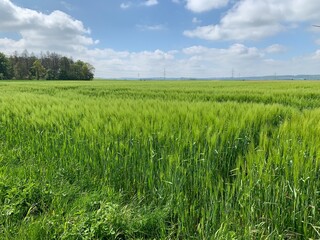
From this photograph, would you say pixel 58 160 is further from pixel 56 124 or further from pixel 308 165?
pixel 308 165

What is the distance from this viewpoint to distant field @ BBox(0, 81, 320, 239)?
2.12m

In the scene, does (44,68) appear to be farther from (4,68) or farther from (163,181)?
(163,181)

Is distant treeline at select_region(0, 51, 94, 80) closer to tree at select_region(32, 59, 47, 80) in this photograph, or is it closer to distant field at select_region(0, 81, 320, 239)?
tree at select_region(32, 59, 47, 80)

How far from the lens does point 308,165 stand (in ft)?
7.02

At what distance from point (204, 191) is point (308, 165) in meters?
0.93

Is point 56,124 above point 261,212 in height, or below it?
above

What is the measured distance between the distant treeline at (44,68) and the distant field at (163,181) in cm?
9594

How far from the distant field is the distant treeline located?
3777 inches

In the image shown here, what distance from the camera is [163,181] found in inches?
105

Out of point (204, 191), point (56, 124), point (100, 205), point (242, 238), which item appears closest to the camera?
point (242, 238)

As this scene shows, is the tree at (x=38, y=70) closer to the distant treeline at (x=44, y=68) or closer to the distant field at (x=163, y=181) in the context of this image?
the distant treeline at (x=44, y=68)

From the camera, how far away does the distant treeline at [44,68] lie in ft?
292

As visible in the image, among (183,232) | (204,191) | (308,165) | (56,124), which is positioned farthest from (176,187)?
(56,124)

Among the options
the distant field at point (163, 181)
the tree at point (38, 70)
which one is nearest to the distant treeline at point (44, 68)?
the tree at point (38, 70)
